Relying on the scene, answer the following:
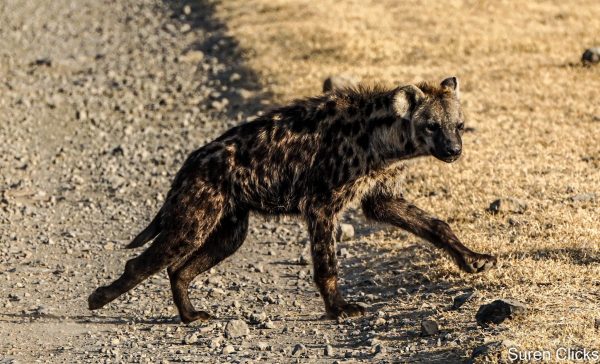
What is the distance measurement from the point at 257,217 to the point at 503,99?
6.91 meters

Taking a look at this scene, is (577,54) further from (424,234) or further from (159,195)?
(424,234)

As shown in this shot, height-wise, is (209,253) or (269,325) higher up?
(209,253)

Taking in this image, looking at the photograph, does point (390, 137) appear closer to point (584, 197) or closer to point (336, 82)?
point (584, 197)

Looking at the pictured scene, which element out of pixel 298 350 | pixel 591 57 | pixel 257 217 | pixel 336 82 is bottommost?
pixel 298 350

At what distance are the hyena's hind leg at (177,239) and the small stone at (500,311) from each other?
6.78 ft

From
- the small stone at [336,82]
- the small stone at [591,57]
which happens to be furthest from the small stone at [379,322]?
the small stone at [591,57]

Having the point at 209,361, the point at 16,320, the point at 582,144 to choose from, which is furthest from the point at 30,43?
the point at 209,361

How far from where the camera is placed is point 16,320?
27.1ft

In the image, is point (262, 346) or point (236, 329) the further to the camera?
point (236, 329)

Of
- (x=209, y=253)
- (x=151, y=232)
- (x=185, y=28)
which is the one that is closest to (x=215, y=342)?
(x=209, y=253)

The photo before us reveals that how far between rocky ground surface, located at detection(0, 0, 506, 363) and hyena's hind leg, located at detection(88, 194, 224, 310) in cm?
38

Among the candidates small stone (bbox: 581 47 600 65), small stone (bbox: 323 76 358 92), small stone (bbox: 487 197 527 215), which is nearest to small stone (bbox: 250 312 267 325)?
small stone (bbox: 487 197 527 215)

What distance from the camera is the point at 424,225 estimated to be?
8297 millimetres

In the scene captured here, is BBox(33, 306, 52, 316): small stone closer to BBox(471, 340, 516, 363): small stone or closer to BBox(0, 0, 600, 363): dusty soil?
BBox(0, 0, 600, 363): dusty soil
